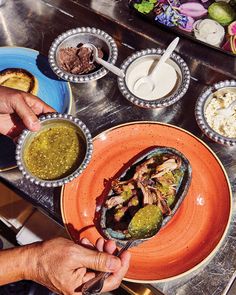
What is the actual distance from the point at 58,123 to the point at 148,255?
801 mm

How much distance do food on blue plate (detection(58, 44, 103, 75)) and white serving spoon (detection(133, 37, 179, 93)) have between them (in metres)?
0.27

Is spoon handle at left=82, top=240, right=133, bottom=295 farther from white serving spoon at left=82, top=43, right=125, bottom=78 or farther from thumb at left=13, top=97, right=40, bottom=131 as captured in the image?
white serving spoon at left=82, top=43, right=125, bottom=78

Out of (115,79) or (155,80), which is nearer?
(155,80)

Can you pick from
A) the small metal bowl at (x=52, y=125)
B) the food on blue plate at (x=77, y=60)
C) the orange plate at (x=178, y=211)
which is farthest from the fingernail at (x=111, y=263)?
the food on blue plate at (x=77, y=60)

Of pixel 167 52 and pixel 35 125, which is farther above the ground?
pixel 167 52

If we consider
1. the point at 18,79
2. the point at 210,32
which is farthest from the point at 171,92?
the point at 18,79

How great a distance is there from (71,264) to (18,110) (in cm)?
82

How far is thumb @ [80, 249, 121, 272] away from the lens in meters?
1.89

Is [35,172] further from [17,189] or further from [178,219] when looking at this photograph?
[178,219]

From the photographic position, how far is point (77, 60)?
8.49 ft

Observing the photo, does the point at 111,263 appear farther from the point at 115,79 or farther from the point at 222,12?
the point at 222,12

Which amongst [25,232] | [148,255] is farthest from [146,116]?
[25,232]

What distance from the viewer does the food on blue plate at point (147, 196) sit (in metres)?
2.09

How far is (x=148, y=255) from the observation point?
85.1 inches
